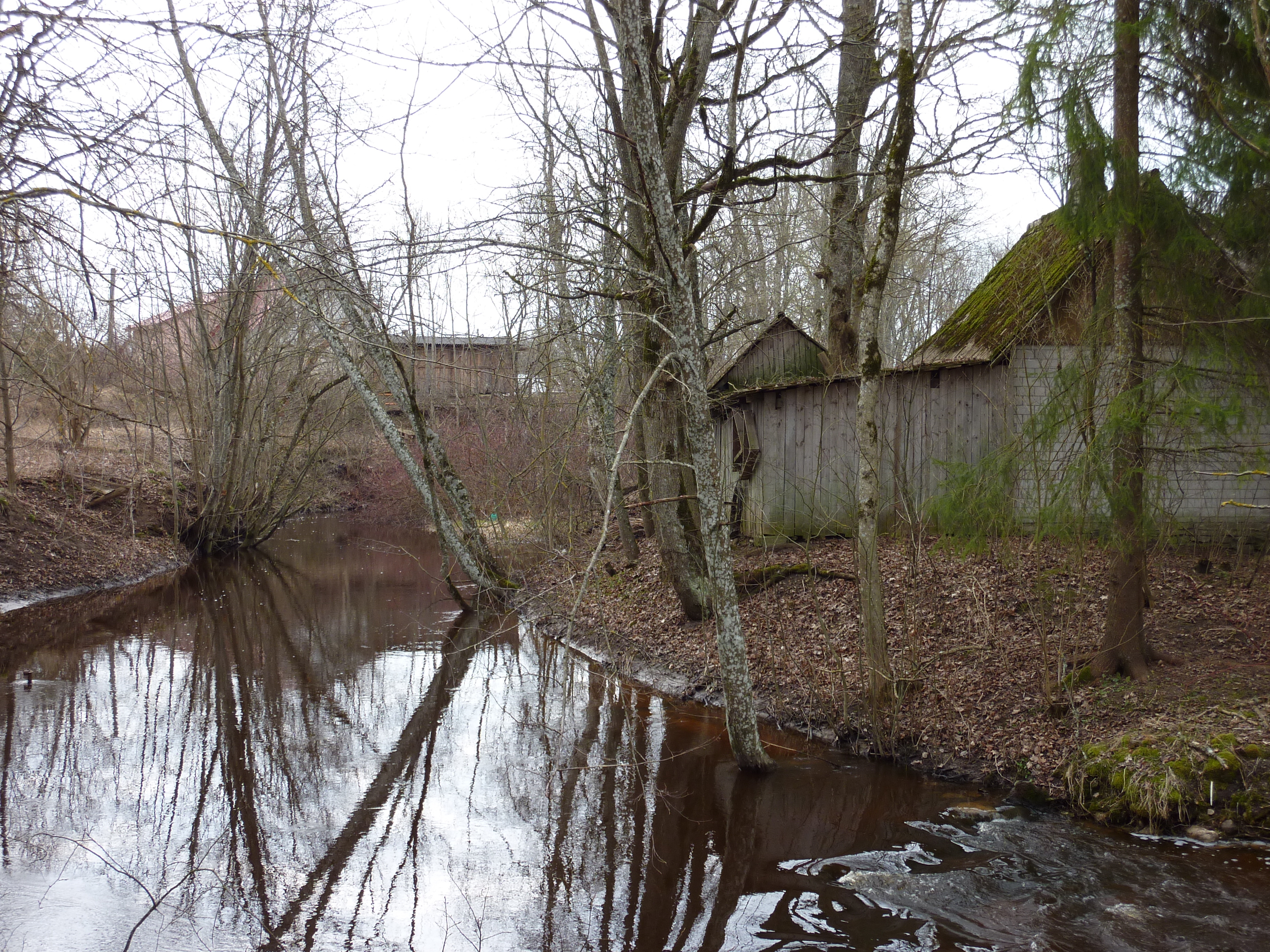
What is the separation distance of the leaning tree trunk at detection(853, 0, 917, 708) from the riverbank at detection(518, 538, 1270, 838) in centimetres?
32

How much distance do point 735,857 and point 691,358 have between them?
3799mm

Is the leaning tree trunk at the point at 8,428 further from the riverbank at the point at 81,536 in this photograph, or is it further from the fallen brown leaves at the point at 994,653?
the fallen brown leaves at the point at 994,653

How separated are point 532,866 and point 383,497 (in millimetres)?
27068

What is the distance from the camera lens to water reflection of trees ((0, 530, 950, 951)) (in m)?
5.63

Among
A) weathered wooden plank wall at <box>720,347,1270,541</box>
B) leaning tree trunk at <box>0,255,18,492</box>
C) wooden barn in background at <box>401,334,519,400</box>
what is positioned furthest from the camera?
leaning tree trunk at <box>0,255,18,492</box>

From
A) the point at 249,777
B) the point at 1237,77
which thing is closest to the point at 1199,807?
the point at 1237,77

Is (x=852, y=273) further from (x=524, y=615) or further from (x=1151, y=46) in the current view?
(x=524, y=615)

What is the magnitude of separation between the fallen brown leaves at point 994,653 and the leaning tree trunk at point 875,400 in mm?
417

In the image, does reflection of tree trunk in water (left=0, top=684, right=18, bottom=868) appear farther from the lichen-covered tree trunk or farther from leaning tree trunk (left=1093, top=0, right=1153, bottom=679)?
leaning tree trunk (left=1093, top=0, right=1153, bottom=679)

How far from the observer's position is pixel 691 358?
6797 millimetres

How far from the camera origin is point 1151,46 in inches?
282

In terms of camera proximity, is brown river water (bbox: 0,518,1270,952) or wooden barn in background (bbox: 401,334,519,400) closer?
brown river water (bbox: 0,518,1270,952)

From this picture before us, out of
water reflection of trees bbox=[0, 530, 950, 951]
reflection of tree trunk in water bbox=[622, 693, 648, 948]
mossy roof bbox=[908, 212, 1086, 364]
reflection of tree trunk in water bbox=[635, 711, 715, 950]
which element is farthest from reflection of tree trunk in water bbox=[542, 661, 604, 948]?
mossy roof bbox=[908, 212, 1086, 364]

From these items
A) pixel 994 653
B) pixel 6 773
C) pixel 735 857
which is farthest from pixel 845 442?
pixel 6 773
